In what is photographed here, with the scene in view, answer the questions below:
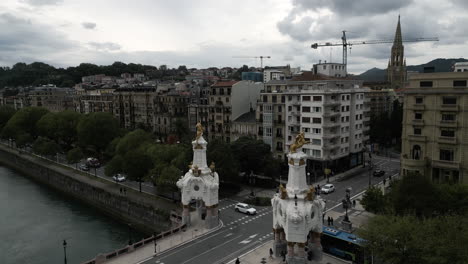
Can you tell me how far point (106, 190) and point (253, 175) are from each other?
29343mm

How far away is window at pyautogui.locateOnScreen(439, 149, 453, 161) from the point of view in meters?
57.6

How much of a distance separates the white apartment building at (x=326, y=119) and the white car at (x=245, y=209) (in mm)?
26271

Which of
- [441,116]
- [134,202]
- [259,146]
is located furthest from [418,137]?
[134,202]

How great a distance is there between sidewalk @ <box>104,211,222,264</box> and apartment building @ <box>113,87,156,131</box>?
7772cm

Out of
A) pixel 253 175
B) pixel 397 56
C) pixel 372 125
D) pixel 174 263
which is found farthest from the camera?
pixel 397 56

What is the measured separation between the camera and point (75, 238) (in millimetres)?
57594

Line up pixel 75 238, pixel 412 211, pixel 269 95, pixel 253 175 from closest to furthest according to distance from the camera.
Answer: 1. pixel 412 211
2. pixel 75 238
3. pixel 253 175
4. pixel 269 95

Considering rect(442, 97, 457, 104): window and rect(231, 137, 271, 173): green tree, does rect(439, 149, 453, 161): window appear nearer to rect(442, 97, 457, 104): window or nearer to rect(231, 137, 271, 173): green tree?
rect(442, 97, 457, 104): window

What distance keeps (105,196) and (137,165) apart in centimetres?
1048

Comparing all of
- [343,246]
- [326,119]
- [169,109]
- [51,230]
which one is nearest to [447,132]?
[326,119]

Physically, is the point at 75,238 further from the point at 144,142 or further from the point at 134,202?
the point at 144,142

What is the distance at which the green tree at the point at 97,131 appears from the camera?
9806cm

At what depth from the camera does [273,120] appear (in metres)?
82.9

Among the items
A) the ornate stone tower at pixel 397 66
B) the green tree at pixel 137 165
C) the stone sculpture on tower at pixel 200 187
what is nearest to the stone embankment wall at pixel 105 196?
the green tree at pixel 137 165
